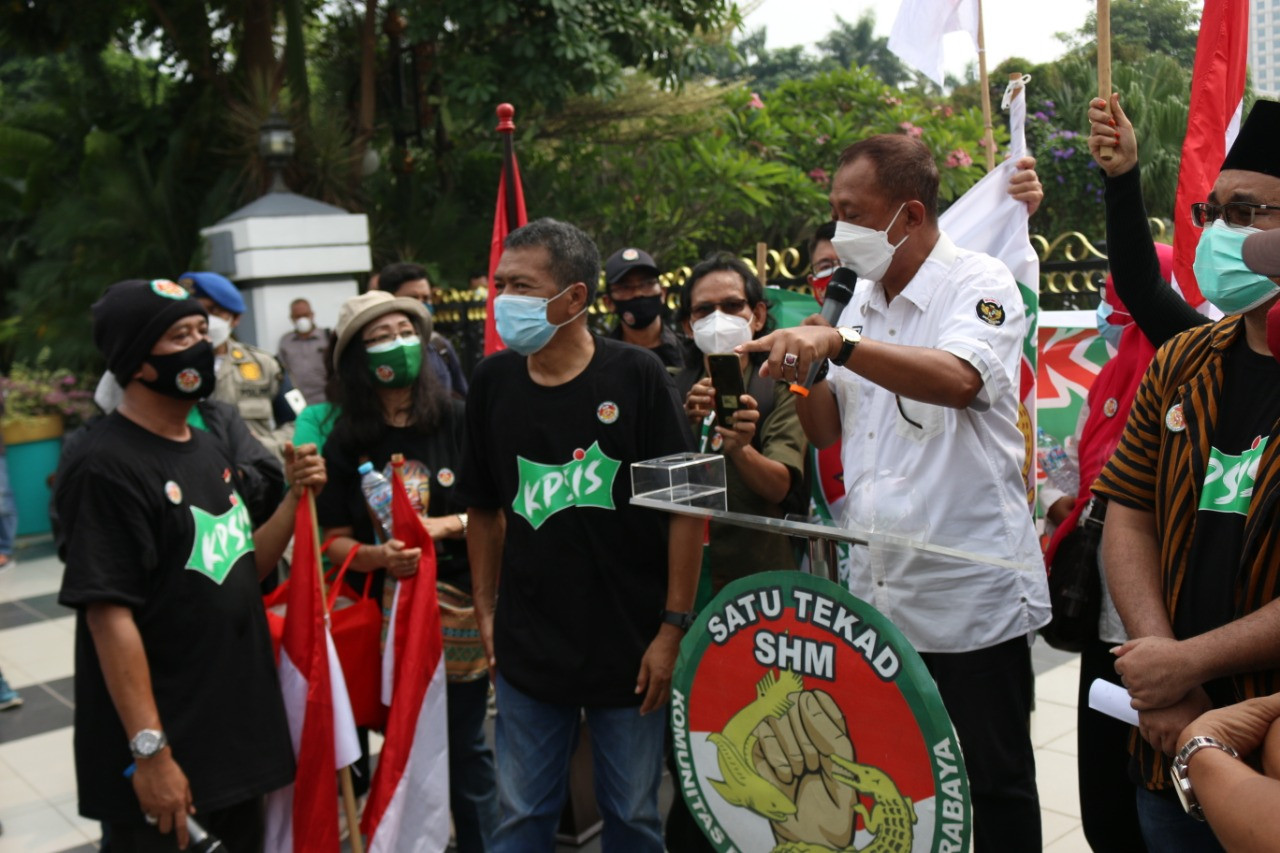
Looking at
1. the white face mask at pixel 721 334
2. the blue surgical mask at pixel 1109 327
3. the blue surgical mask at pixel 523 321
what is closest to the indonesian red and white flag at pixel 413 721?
the blue surgical mask at pixel 523 321

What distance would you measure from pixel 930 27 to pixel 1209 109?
2.60ft

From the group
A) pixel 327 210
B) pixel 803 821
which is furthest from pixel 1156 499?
pixel 327 210

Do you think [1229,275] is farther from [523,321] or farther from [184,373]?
[184,373]

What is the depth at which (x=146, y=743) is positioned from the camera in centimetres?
277

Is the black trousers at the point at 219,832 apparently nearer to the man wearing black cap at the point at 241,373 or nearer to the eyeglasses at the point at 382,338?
the eyeglasses at the point at 382,338

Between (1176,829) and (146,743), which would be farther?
(146,743)

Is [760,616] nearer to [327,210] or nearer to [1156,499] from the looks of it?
[1156,499]

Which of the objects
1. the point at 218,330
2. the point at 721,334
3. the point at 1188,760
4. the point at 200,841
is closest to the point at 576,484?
the point at 721,334

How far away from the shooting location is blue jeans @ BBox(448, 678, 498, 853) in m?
3.61

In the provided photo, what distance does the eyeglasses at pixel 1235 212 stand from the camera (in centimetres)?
204

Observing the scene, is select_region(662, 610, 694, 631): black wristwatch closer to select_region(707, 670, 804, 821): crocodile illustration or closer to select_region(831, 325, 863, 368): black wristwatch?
select_region(707, 670, 804, 821): crocodile illustration

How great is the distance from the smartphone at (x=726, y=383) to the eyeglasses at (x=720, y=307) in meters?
1.07

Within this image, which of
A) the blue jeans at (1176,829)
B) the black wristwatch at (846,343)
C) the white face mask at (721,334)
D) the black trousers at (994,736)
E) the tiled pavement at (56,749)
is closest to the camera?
the blue jeans at (1176,829)

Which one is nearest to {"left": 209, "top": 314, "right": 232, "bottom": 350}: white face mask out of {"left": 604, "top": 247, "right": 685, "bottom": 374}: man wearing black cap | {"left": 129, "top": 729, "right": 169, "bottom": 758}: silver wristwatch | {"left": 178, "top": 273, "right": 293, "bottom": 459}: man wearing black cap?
{"left": 178, "top": 273, "right": 293, "bottom": 459}: man wearing black cap
